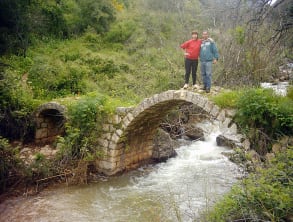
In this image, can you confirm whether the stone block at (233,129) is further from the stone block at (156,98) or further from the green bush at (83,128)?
the green bush at (83,128)

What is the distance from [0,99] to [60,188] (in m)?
2.95

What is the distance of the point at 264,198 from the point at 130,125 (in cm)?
452

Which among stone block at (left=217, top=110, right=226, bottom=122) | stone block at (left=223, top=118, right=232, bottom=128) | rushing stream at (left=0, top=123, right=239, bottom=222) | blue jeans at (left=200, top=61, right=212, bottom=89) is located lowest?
rushing stream at (left=0, top=123, right=239, bottom=222)

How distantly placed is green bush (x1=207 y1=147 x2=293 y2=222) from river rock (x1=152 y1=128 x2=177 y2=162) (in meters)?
5.16

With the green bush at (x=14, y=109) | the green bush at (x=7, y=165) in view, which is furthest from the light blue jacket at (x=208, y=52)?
the green bush at (x=14, y=109)

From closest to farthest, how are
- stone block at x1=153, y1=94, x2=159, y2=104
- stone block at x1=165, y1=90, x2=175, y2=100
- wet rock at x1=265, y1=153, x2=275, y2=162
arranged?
wet rock at x1=265, y1=153, x2=275, y2=162 < stone block at x1=165, y1=90, x2=175, y2=100 < stone block at x1=153, y1=94, x2=159, y2=104

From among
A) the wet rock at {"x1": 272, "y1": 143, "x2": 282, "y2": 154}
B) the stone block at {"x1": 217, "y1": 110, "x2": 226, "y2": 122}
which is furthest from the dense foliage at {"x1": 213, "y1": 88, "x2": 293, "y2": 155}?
the stone block at {"x1": 217, "y1": 110, "x2": 226, "y2": 122}

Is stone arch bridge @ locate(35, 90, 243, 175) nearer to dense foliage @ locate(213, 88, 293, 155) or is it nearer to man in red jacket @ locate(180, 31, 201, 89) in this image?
dense foliage @ locate(213, 88, 293, 155)

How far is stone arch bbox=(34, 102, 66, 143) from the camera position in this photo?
9.46 m

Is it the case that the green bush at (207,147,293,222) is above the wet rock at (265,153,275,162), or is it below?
below

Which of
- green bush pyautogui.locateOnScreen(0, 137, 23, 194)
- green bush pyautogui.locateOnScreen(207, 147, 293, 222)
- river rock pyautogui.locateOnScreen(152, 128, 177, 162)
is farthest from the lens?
river rock pyautogui.locateOnScreen(152, 128, 177, 162)

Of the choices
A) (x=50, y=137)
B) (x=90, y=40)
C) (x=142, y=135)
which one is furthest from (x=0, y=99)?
(x=90, y=40)

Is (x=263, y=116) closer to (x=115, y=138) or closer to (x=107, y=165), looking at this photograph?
(x=115, y=138)

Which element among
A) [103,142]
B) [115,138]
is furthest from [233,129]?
[103,142]
